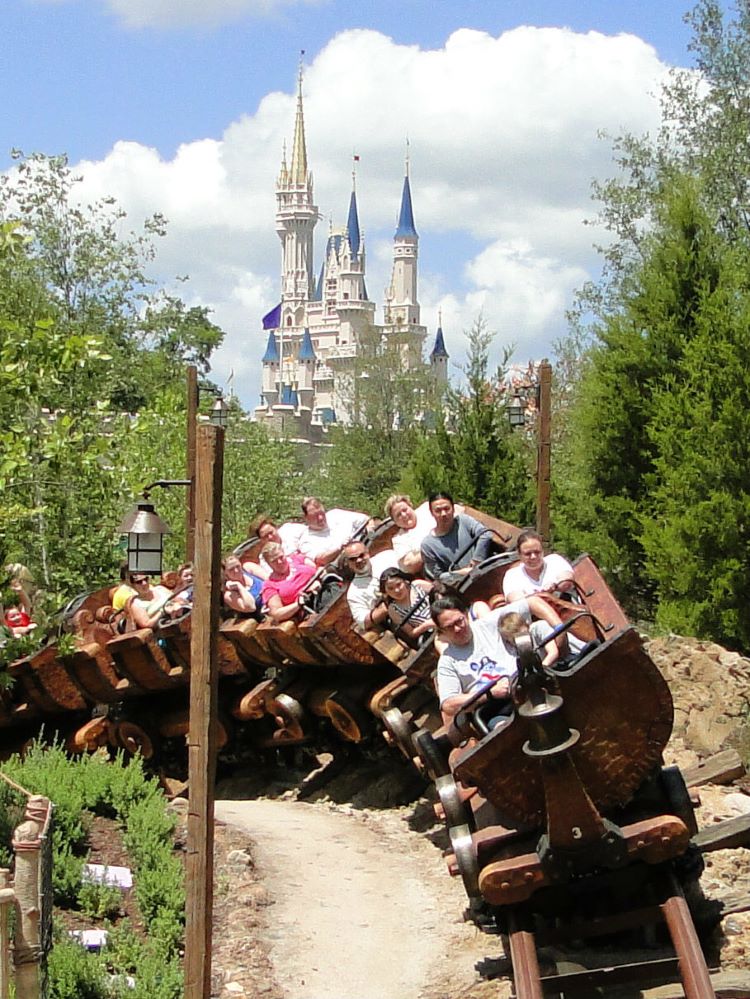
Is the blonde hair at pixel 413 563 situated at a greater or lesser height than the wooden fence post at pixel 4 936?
greater

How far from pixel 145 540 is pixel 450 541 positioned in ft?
7.11

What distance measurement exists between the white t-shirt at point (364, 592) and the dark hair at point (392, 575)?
19.3 inches

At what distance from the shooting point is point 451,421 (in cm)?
2338

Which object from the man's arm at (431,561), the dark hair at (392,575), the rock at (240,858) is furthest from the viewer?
the man's arm at (431,561)

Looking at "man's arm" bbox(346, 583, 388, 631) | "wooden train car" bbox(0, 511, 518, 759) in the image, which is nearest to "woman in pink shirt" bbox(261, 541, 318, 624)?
"wooden train car" bbox(0, 511, 518, 759)

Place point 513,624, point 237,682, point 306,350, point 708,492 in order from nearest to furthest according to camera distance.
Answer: point 513,624, point 237,682, point 708,492, point 306,350

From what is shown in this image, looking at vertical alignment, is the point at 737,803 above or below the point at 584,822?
below

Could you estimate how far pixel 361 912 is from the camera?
945 centimetres

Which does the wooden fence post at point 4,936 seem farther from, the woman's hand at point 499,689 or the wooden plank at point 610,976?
the woman's hand at point 499,689

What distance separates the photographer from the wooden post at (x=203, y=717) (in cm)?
616

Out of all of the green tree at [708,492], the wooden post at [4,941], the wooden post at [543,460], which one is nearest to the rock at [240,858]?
the wooden post at [4,941]

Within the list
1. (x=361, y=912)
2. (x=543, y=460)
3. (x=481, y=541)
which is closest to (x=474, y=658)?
(x=361, y=912)

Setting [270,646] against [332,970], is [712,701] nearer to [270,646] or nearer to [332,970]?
[270,646]

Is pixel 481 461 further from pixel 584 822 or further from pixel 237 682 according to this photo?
pixel 584 822
